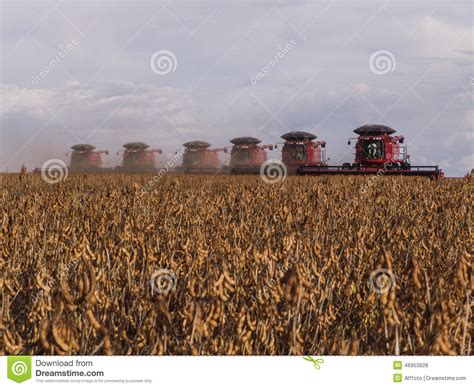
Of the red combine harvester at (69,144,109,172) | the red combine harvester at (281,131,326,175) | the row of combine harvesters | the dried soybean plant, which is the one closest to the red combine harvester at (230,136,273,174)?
the row of combine harvesters

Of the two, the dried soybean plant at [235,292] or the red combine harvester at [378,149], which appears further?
the red combine harvester at [378,149]

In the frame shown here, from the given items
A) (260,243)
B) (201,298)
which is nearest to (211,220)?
(260,243)

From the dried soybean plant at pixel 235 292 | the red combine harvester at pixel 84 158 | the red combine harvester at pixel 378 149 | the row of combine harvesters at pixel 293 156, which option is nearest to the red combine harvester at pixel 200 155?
the row of combine harvesters at pixel 293 156

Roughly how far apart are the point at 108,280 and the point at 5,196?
6.15 metres

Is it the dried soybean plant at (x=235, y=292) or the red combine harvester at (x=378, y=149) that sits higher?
the red combine harvester at (x=378, y=149)

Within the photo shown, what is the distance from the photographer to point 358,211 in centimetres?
690
